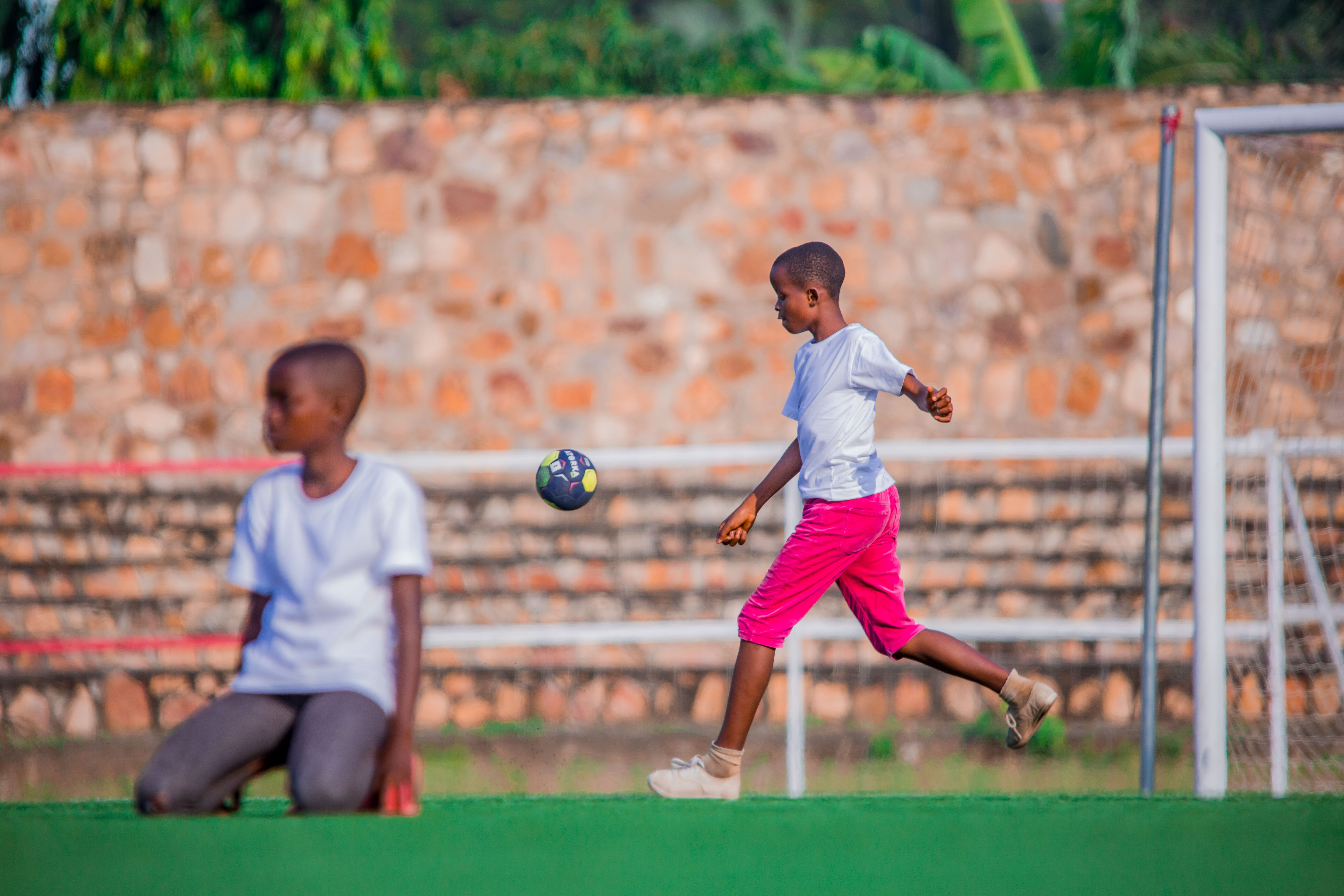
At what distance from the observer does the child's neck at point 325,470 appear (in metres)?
2.92

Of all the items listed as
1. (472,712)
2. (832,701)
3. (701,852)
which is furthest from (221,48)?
(701,852)

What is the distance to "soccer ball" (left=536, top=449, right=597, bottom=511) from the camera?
13.0ft

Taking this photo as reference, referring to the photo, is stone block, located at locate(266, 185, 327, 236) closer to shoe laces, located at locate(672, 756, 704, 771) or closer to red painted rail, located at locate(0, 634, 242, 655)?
red painted rail, located at locate(0, 634, 242, 655)

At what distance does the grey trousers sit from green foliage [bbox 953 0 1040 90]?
9154mm

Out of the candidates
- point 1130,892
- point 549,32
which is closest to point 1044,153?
point 1130,892

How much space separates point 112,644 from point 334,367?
352cm

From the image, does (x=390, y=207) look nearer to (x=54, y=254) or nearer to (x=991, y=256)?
(x=54, y=254)

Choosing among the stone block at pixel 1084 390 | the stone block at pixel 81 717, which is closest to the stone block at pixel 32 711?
the stone block at pixel 81 717

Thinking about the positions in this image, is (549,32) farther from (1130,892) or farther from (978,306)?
(1130,892)

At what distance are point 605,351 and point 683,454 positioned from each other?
3.84 ft

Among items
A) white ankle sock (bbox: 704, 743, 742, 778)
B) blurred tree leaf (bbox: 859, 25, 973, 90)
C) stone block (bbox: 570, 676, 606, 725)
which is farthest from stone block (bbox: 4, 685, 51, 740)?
blurred tree leaf (bbox: 859, 25, 973, 90)

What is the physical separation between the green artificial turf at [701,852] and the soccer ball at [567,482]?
4.23 feet

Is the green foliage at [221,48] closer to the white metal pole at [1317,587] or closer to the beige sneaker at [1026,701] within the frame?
the white metal pole at [1317,587]

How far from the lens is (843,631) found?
17.3 feet
